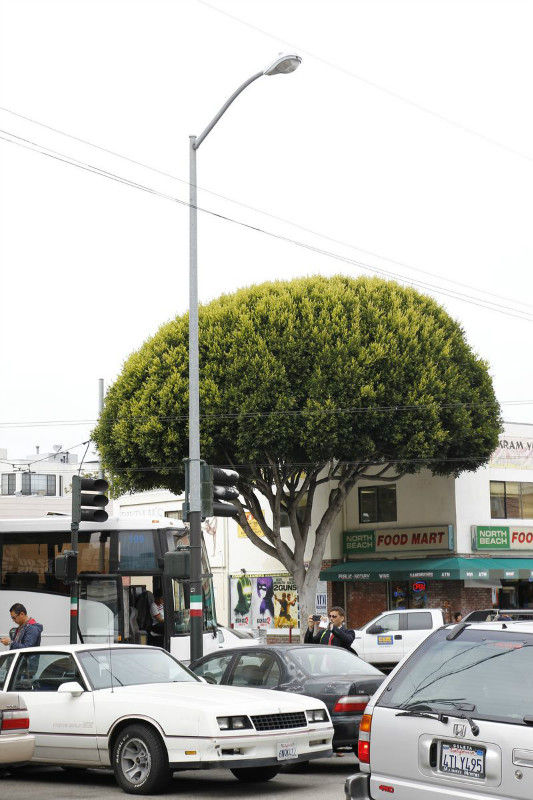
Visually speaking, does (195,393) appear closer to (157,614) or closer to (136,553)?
(136,553)

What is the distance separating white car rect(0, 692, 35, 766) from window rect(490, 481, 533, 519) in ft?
93.1

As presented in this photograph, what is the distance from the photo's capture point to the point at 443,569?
34.9 metres

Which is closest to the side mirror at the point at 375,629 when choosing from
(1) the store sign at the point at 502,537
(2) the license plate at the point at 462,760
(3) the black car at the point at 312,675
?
(1) the store sign at the point at 502,537

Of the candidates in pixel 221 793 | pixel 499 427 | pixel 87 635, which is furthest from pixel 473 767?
pixel 499 427

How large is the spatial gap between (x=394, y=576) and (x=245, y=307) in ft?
35.3

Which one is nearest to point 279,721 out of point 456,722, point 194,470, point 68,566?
point 456,722

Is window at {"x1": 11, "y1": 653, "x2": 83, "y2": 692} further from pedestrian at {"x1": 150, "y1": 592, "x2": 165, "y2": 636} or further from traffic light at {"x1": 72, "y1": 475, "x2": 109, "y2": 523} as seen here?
pedestrian at {"x1": 150, "y1": 592, "x2": 165, "y2": 636}

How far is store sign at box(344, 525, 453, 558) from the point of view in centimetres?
3584

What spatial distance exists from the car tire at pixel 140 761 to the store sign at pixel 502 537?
2641 cm

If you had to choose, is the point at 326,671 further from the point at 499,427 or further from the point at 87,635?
the point at 499,427

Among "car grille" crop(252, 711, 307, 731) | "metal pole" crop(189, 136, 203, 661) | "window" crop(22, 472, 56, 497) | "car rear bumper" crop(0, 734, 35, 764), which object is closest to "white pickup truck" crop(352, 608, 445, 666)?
"metal pole" crop(189, 136, 203, 661)

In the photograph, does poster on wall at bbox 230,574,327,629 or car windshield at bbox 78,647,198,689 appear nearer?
car windshield at bbox 78,647,198,689

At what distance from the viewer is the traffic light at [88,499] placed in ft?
56.9

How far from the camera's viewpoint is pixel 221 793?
10555 millimetres
